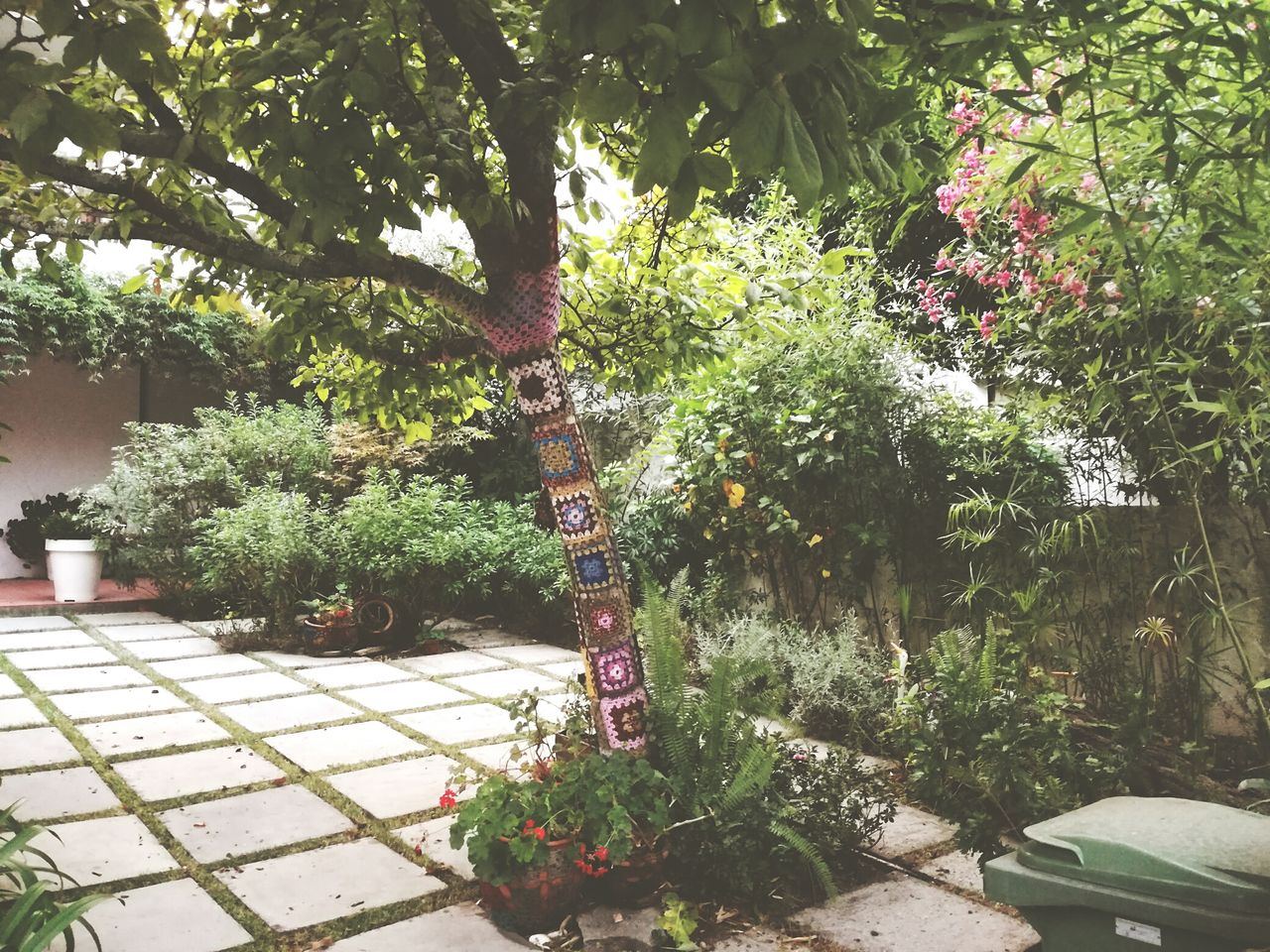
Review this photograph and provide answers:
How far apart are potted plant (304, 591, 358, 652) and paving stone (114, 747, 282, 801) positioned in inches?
84.6

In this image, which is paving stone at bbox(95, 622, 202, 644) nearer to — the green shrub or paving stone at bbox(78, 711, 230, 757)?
the green shrub

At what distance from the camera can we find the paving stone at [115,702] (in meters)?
4.57

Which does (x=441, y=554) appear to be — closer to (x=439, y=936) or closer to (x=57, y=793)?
(x=57, y=793)

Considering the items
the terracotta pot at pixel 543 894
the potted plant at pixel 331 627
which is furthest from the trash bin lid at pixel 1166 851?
the potted plant at pixel 331 627

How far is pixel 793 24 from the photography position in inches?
57.6

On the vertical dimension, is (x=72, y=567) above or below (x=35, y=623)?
above

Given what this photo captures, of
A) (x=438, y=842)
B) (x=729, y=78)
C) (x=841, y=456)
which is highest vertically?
(x=729, y=78)

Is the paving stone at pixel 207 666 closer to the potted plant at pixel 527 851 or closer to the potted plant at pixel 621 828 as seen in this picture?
the potted plant at pixel 527 851

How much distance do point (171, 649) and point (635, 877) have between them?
4.69 metres

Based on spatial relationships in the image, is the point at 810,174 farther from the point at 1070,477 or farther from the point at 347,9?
the point at 1070,477

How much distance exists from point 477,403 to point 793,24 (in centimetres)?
286

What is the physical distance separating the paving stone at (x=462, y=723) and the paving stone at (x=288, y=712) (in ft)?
1.20

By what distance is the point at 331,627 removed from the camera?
6223 millimetres

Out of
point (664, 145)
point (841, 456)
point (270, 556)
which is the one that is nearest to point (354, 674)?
point (270, 556)
